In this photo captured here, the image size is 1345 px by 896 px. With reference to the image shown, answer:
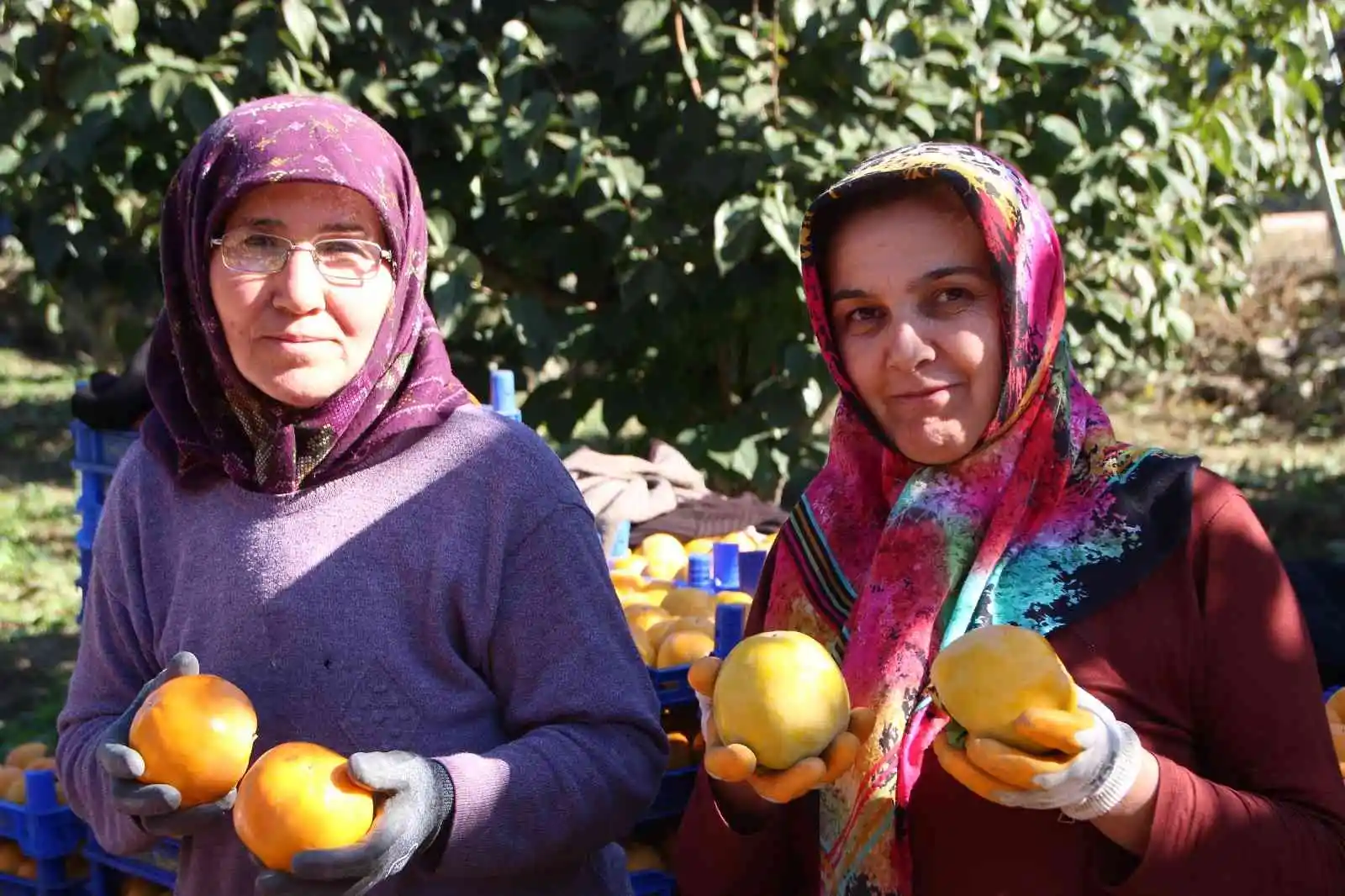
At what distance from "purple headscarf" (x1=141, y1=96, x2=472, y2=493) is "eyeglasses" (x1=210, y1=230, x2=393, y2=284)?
0.03 m

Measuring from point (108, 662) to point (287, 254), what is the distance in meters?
0.53

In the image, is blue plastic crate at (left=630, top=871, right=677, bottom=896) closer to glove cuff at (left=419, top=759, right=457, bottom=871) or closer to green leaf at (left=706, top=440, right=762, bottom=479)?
glove cuff at (left=419, top=759, right=457, bottom=871)

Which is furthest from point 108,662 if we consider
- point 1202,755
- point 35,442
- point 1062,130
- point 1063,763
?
point 35,442

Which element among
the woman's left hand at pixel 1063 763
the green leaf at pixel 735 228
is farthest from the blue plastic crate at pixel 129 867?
the green leaf at pixel 735 228

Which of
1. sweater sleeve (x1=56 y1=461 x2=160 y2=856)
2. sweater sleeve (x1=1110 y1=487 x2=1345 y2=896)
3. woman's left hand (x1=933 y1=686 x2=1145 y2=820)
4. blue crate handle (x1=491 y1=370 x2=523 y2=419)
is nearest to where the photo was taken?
woman's left hand (x1=933 y1=686 x2=1145 y2=820)

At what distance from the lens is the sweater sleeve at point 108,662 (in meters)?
1.66

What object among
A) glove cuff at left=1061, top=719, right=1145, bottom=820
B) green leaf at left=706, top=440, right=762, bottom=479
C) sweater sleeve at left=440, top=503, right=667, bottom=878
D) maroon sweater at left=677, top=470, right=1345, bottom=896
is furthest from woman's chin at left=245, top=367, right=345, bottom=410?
green leaf at left=706, top=440, right=762, bottom=479

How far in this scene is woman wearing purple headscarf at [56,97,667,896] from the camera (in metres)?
1.53

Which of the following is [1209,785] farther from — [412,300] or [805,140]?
[805,140]

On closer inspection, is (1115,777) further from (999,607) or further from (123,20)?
(123,20)

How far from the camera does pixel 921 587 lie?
4.88ft

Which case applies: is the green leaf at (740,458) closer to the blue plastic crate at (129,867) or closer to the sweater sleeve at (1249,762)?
the blue plastic crate at (129,867)

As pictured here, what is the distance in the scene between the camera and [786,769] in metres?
1.37

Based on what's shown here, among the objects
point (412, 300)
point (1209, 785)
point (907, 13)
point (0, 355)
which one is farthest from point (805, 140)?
point (0, 355)
